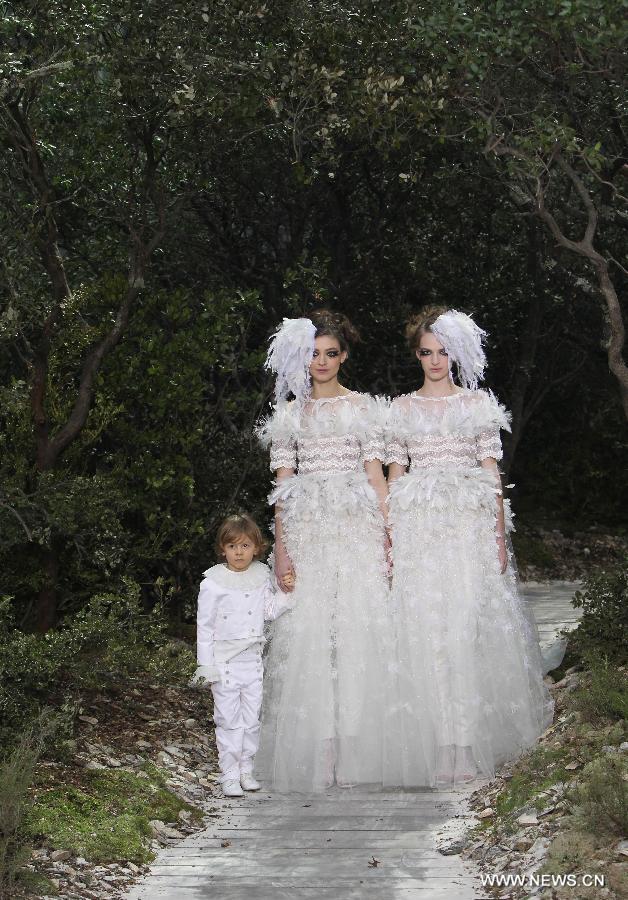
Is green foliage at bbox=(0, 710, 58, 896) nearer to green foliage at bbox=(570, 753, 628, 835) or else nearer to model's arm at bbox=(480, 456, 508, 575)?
green foliage at bbox=(570, 753, 628, 835)

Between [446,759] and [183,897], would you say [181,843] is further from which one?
[446,759]

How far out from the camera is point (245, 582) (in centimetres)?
703

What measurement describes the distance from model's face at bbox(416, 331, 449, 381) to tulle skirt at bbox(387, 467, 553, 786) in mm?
563

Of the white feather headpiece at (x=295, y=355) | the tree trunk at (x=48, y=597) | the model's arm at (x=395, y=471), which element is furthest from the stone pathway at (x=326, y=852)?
the tree trunk at (x=48, y=597)

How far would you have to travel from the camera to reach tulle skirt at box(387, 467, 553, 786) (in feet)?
22.8

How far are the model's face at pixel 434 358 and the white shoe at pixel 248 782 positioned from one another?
7.97 ft

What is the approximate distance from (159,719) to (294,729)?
72.4 inches

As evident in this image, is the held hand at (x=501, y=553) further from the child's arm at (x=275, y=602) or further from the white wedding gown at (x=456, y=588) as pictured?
the child's arm at (x=275, y=602)

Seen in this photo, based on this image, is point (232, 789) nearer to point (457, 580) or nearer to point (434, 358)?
point (457, 580)

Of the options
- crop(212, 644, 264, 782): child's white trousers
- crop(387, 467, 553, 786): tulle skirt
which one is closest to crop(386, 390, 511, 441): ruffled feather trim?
crop(387, 467, 553, 786): tulle skirt

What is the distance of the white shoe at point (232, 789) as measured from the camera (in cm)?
688

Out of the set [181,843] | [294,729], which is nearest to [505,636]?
[294,729]

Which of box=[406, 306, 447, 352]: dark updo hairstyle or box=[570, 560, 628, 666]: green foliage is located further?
box=[570, 560, 628, 666]: green foliage

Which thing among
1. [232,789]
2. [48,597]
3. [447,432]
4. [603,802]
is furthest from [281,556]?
[48,597]
